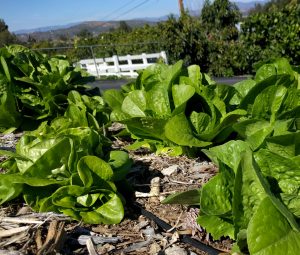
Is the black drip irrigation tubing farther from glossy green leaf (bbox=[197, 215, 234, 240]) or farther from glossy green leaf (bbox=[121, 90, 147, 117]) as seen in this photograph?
glossy green leaf (bbox=[121, 90, 147, 117])

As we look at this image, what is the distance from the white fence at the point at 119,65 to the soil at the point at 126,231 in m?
19.6

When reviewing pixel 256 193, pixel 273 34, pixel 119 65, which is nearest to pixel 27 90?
pixel 256 193

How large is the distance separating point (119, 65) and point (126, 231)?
73.7 ft

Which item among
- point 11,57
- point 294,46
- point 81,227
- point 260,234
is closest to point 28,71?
point 11,57

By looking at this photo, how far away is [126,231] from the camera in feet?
6.35

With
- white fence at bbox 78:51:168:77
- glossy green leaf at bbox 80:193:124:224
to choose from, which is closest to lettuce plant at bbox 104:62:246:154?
glossy green leaf at bbox 80:193:124:224

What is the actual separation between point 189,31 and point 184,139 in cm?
1772

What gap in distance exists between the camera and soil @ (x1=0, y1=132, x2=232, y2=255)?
5.74 ft

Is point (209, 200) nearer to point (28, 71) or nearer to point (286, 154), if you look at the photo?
point (286, 154)

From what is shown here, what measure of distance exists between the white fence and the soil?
1956cm

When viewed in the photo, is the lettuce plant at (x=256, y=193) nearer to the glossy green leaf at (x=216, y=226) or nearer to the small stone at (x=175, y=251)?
the glossy green leaf at (x=216, y=226)

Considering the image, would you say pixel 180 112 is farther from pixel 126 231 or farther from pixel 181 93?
pixel 126 231

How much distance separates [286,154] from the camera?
1.77 meters

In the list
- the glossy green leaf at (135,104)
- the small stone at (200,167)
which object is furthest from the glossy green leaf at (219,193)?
the glossy green leaf at (135,104)
